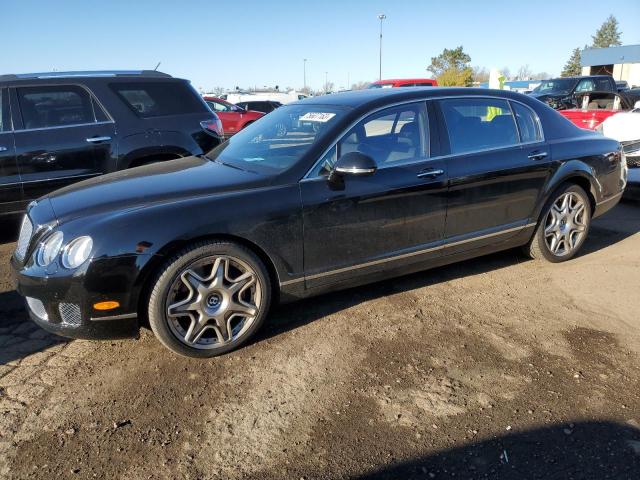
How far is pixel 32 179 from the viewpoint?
201 inches

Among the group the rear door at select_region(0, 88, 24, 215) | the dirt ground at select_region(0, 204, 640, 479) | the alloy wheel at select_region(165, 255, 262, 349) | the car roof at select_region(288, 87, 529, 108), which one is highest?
the car roof at select_region(288, 87, 529, 108)

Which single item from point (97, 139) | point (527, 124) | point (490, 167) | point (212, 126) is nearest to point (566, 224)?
point (527, 124)

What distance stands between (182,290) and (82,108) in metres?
3.37

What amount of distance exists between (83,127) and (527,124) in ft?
14.5

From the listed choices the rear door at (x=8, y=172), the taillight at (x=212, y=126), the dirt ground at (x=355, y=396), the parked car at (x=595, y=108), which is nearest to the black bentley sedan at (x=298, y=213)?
the dirt ground at (x=355, y=396)

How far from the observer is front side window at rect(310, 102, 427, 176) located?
3574 millimetres

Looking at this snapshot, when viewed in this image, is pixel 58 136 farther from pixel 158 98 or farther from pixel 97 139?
pixel 158 98

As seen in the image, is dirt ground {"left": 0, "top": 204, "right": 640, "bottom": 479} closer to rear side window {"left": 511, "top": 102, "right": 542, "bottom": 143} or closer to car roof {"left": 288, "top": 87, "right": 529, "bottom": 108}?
rear side window {"left": 511, "top": 102, "right": 542, "bottom": 143}

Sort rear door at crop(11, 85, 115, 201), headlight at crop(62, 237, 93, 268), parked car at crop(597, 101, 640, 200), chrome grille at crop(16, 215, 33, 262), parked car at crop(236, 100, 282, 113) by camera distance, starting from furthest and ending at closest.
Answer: parked car at crop(236, 100, 282, 113)
parked car at crop(597, 101, 640, 200)
rear door at crop(11, 85, 115, 201)
chrome grille at crop(16, 215, 33, 262)
headlight at crop(62, 237, 93, 268)

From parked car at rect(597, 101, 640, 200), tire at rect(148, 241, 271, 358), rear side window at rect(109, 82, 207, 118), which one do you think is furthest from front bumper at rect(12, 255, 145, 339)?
parked car at rect(597, 101, 640, 200)

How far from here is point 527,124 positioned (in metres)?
4.37

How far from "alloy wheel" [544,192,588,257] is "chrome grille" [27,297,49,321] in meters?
4.04

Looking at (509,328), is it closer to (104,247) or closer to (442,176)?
(442,176)

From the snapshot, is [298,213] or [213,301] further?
[298,213]
